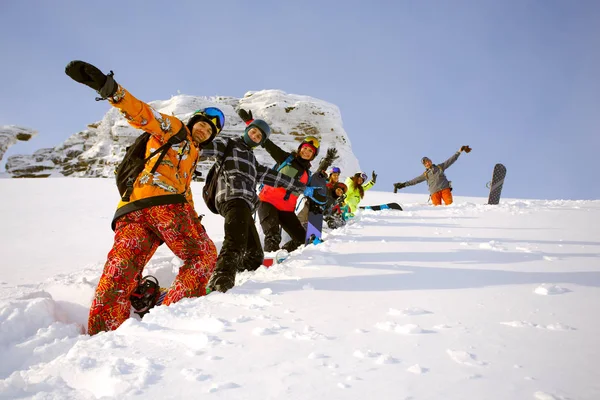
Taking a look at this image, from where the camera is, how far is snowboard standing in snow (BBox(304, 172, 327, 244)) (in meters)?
3.95

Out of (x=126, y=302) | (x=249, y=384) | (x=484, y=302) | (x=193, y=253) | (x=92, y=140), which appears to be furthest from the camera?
(x=92, y=140)

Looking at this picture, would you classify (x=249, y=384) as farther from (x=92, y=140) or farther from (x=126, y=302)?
(x=92, y=140)

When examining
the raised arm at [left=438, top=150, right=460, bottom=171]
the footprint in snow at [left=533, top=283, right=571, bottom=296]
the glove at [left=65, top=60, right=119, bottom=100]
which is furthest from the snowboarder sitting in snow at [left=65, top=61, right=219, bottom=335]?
the raised arm at [left=438, top=150, right=460, bottom=171]

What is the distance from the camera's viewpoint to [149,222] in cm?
247

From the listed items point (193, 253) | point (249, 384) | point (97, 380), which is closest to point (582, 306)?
point (249, 384)

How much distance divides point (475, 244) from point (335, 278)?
78.4 inches

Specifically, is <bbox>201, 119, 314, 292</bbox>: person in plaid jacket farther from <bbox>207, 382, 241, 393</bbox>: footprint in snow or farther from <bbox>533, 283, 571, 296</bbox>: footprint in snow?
<bbox>533, 283, 571, 296</bbox>: footprint in snow

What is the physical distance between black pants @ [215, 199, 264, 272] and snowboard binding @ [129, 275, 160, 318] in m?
0.58

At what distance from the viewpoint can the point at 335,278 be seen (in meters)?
2.32

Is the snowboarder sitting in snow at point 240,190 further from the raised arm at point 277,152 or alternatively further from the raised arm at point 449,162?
the raised arm at point 449,162

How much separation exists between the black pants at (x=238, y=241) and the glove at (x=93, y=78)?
143 cm

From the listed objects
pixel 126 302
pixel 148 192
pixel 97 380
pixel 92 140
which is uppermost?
pixel 92 140

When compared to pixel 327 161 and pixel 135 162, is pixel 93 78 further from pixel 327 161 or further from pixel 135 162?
pixel 327 161

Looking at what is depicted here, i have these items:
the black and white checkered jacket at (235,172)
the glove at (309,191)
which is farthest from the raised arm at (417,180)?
the black and white checkered jacket at (235,172)
